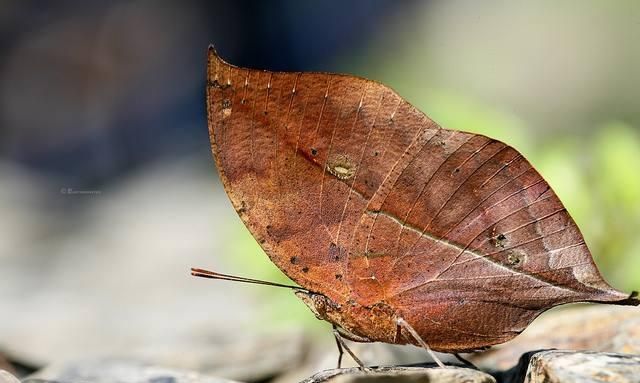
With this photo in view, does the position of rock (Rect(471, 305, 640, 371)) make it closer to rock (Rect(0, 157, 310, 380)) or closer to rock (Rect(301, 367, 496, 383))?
rock (Rect(301, 367, 496, 383))

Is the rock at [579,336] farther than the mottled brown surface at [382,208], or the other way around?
the rock at [579,336]

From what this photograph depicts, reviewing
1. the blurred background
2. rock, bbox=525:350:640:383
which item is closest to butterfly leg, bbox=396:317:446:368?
rock, bbox=525:350:640:383

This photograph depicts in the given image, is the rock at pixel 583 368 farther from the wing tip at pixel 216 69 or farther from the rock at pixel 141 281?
the rock at pixel 141 281

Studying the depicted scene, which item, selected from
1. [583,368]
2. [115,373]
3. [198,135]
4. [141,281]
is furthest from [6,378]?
[198,135]

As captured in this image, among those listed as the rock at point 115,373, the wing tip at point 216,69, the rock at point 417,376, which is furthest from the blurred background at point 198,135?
the wing tip at point 216,69

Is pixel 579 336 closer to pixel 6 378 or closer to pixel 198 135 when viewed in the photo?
pixel 6 378
